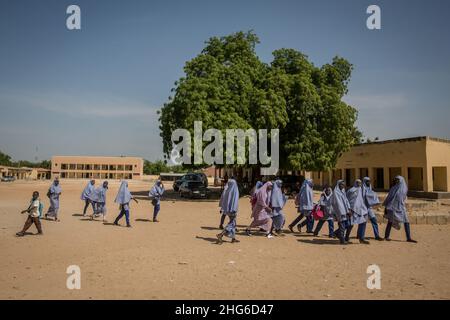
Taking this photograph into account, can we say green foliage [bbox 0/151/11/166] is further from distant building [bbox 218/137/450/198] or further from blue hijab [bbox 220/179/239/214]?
blue hijab [bbox 220/179/239/214]

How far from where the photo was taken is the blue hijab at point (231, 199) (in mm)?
10151

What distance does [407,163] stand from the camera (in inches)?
1275

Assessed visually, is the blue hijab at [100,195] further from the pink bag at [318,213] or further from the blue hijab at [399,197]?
the blue hijab at [399,197]

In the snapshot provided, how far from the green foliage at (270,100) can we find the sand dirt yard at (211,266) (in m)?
13.7

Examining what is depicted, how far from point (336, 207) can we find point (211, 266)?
4.21 meters

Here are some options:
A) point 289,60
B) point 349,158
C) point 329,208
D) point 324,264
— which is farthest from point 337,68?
point 324,264

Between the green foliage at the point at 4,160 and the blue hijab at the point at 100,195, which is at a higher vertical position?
the green foliage at the point at 4,160

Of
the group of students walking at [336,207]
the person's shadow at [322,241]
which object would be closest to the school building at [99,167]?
the group of students walking at [336,207]

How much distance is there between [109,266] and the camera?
23.3ft

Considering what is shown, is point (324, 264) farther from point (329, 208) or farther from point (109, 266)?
point (109, 266)

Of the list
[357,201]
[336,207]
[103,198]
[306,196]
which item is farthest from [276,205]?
[103,198]

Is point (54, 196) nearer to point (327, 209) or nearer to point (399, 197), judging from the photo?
point (327, 209)
